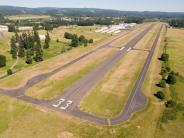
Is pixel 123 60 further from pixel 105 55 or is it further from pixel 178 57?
pixel 178 57

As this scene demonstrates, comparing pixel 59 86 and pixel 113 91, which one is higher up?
pixel 113 91

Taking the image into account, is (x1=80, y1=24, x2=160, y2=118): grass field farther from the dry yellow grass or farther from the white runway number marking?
the dry yellow grass

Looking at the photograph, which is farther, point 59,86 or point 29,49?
point 29,49

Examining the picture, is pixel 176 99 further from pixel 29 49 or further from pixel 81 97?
pixel 29 49

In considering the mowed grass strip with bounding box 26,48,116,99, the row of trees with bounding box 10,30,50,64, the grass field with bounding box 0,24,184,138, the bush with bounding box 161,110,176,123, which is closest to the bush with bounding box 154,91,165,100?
the grass field with bounding box 0,24,184,138

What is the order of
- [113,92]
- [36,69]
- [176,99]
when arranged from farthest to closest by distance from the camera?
1. [36,69]
2. [113,92]
3. [176,99]

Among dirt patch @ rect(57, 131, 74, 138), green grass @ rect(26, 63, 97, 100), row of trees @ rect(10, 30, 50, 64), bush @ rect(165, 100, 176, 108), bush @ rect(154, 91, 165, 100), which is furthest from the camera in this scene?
row of trees @ rect(10, 30, 50, 64)

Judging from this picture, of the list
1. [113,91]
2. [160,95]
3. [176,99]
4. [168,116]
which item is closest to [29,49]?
[113,91]
